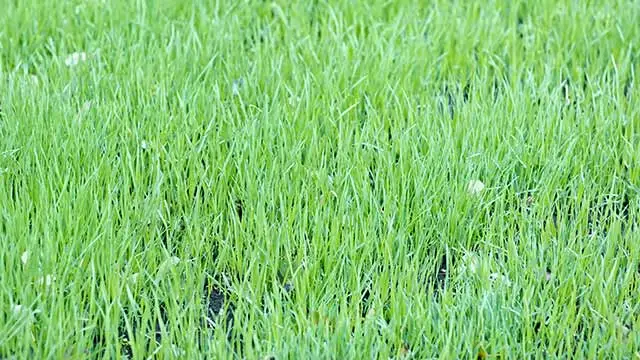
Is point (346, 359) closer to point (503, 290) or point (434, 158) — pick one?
point (503, 290)

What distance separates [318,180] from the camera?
3154 millimetres

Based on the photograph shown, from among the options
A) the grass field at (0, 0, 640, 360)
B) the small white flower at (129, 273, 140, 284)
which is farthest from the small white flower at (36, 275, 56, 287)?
the small white flower at (129, 273, 140, 284)

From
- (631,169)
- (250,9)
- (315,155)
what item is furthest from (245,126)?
(631,169)

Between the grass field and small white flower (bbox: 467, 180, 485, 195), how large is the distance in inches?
0.4

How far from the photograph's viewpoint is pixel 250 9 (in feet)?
14.1

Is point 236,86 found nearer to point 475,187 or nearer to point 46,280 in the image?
point 475,187

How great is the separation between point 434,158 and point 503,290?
0.69m

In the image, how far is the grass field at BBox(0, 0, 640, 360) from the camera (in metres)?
2.63

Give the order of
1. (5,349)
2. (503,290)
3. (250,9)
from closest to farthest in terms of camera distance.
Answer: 1. (5,349)
2. (503,290)
3. (250,9)

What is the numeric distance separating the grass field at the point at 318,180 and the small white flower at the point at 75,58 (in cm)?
1

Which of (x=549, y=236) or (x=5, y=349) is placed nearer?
(x=5, y=349)

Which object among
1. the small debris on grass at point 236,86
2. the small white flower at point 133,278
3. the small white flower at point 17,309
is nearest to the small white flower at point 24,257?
the small white flower at point 17,309

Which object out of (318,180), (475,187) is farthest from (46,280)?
(475,187)

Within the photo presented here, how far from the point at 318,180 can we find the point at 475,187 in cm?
53
